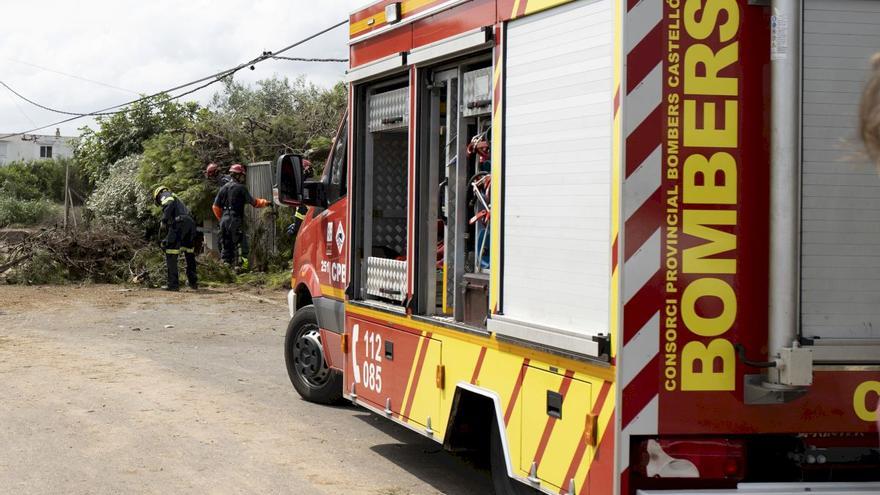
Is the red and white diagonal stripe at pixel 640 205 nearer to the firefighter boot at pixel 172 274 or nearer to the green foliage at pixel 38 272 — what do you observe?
the firefighter boot at pixel 172 274

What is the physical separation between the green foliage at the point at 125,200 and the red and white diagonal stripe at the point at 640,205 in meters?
19.8

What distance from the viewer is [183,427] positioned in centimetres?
793

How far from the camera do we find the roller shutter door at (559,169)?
169 inches

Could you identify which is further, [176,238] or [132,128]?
[132,128]

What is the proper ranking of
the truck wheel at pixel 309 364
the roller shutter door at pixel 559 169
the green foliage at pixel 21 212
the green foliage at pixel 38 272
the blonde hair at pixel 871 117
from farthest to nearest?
the green foliage at pixel 21 212 < the green foliage at pixel 38 272 < the truck wheel at pixel 309 364 < the roller shutter door at pixel 559 169 < the blonde hair at pixel 871 117

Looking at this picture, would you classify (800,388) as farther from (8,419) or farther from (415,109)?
(8,419)


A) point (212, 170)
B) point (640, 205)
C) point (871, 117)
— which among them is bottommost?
point (640, 205)

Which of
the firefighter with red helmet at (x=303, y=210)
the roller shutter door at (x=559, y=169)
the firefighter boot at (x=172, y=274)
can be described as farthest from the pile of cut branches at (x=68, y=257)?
the roller shutter door at (x=559, y=169)

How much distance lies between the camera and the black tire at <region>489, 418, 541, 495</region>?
523 centimetres

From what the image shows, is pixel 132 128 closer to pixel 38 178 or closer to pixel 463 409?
pixel 463 409

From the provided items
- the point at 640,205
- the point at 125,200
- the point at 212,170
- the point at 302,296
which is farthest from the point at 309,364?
the point at 125,200

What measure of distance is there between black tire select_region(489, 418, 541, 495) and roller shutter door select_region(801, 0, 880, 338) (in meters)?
1.72

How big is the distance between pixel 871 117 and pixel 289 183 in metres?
5.90

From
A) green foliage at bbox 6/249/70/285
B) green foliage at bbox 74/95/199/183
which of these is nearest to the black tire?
green foliage at bbox 6/249/70/285
